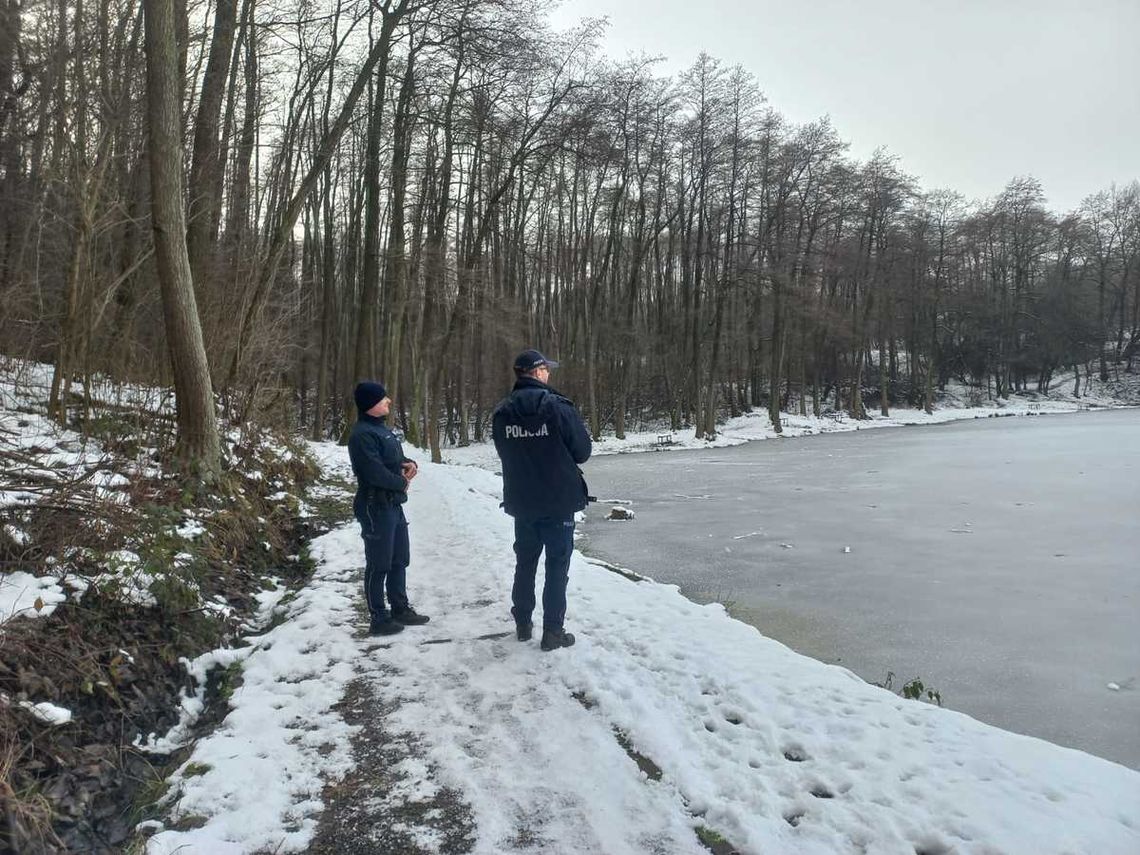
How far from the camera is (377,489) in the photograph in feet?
16.8

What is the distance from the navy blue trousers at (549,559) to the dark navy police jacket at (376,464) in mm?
967

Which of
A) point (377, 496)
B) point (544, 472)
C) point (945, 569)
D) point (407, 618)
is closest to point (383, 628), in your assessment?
point (407, 618)

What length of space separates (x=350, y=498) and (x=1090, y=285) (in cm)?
6387

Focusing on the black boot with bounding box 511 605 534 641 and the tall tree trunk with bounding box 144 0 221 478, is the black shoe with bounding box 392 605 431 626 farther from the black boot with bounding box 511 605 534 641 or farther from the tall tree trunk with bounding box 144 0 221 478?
the tall tree trunk with bounding box 144 0 221 478

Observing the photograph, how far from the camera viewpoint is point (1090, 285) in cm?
5519

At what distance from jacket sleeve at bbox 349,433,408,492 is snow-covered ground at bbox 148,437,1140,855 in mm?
1133

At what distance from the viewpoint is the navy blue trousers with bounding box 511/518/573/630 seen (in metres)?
4.73

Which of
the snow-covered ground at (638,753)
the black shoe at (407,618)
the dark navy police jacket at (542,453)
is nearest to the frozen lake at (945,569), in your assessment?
the snow-covered ground at (638,753)

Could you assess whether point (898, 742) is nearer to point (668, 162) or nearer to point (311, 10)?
point (311, 10)

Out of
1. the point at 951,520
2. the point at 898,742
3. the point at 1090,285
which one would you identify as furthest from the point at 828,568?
the point at 1090,285

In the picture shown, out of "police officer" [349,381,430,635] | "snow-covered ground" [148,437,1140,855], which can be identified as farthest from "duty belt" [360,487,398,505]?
"snow-covered ground" [148,437,1140,855]

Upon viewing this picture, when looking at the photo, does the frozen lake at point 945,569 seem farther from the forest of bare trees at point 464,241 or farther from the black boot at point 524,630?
the forest of bare trees at point 464,241

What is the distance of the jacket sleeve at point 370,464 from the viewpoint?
5.03 metres

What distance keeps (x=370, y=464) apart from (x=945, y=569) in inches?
256
